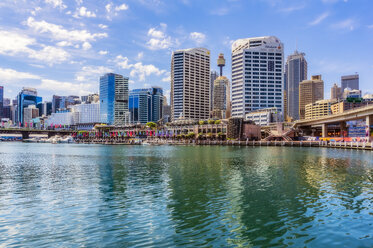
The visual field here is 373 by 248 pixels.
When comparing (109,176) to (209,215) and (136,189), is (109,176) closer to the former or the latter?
(136,189)

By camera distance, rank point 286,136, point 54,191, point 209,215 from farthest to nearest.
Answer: point 286,136, point 54,191, point 209,215

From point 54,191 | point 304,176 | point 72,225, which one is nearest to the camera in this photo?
point 72,225

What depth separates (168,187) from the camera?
117 ft

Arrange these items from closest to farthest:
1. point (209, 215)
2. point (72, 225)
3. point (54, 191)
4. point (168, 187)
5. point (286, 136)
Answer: point (72, 225)
point (209, 215)
point (54, 191)
point (168, 187)
point (286, 136)

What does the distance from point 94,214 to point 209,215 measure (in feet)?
31.1

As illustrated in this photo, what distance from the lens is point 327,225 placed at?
2145 cm

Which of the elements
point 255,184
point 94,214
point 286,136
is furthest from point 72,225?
point 286,136

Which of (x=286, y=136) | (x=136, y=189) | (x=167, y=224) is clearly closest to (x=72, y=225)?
(x=167, y=224)

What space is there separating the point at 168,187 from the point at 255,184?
37.2 feet

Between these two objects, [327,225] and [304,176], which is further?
[304,176]

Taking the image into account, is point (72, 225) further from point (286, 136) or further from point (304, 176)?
point (286, 136)

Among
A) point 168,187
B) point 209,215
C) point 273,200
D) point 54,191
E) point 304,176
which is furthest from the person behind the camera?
point 304,176

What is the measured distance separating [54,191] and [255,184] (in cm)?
2445

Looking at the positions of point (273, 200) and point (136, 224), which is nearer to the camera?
point (136, 224)
